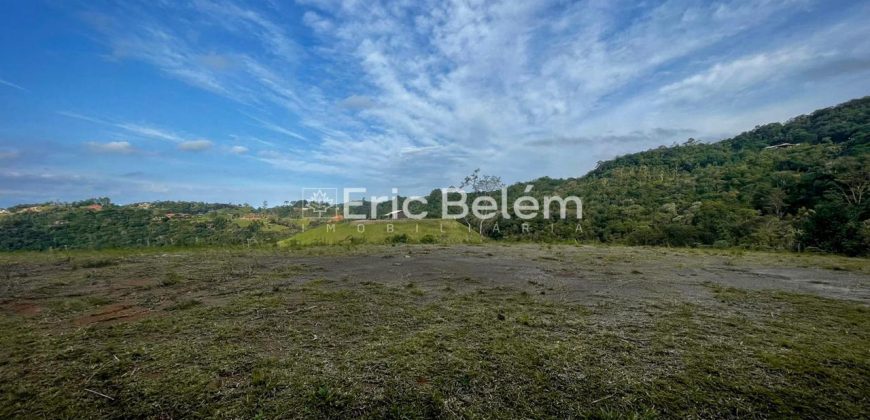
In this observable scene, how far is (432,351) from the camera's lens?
4.45 metres

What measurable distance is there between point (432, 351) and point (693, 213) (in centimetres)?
4302

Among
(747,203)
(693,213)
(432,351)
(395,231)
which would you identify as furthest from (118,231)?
(747,203)

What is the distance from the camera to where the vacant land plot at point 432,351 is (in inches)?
128

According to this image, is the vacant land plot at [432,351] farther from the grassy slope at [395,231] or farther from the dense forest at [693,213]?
the grassy slope at [395,231]

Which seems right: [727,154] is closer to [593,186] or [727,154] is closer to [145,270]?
[593,186]

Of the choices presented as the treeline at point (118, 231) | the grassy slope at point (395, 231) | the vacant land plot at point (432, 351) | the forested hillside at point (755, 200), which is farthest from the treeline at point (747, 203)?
the treeline at point (118, 231)

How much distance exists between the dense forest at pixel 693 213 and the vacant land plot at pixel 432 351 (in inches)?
883

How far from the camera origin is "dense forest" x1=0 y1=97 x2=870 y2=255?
2756 centimetres

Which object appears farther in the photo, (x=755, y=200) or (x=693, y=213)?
(x=755, y=200)

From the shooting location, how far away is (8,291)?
29.0 feet

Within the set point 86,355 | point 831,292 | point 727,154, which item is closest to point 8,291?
point 86,355

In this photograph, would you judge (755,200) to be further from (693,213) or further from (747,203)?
(693,213)

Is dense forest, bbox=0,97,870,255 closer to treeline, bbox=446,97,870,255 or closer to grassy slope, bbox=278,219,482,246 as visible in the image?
treeline, bbox=446,97,870,255

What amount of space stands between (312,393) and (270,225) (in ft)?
236
